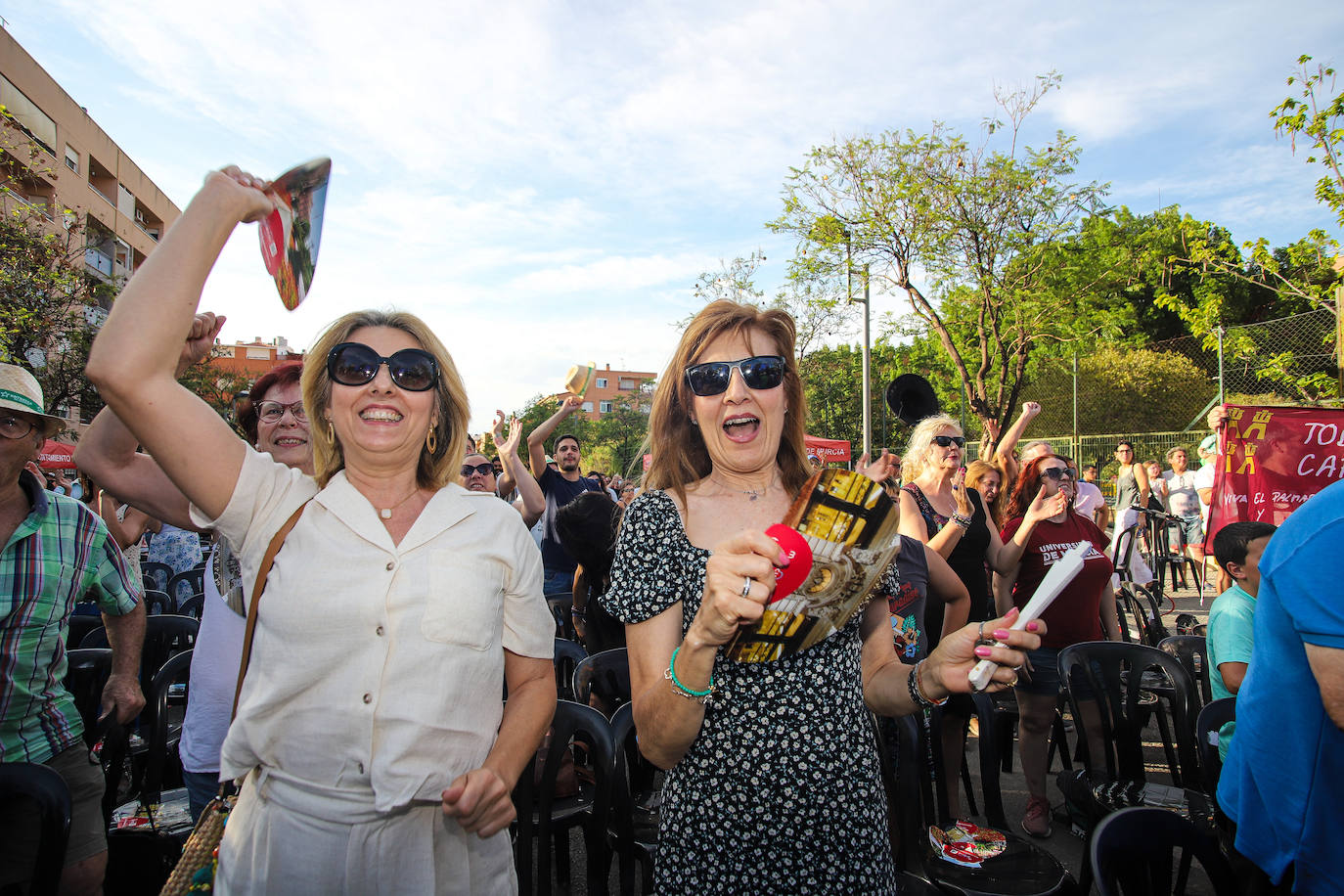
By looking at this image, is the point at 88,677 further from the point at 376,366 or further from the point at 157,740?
the point at 376,366

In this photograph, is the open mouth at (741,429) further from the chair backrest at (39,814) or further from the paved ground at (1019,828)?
the paved ground at (1019,828)

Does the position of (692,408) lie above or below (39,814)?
above

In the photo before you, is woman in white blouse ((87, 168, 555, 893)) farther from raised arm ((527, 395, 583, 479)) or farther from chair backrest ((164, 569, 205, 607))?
chair backrest ((164, 569, 205, 607))

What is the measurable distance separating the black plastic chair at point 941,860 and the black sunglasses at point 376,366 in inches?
86.0

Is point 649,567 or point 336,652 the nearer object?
point 336,652

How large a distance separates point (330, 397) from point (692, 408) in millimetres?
948

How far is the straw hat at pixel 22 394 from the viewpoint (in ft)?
8.41

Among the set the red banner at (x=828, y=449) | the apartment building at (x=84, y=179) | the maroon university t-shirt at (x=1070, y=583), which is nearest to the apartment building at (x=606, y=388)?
the apartment building at (x=84, y=179)

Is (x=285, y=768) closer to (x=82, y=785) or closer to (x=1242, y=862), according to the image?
(x=82, y=785)

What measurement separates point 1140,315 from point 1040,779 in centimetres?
4386

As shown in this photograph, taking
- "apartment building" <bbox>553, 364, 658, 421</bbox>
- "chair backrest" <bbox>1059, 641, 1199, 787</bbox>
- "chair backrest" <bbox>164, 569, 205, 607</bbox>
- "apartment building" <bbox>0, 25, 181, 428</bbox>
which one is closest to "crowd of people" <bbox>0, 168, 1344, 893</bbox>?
"chair backrest" <bbox>1059, 641, 1199, 787</bbox>

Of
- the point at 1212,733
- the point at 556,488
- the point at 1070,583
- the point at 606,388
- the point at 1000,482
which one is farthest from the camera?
the point at 606,388

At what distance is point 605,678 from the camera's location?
12.5 ft

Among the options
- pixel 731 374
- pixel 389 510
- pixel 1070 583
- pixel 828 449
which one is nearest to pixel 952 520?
pixel 1070 583
